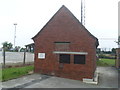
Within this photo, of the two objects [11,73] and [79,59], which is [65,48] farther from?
[11,73]

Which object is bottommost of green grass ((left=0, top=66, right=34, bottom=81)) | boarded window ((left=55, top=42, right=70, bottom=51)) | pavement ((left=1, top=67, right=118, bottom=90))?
pavement ((left=1, top=67, right=118, bottom=90))

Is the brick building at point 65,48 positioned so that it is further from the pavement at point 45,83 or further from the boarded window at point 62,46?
the pavement at point 45,83

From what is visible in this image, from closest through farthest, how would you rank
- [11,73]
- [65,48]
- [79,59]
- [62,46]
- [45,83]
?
[45,83] → [11,73] → [79,59] → [65,48] → [62,46]

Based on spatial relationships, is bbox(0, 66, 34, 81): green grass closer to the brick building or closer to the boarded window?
the brick building

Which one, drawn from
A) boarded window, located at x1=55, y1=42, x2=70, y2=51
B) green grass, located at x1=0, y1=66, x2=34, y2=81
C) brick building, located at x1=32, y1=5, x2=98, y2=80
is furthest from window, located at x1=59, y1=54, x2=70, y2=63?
green grass, located at x1=0, y1=66, x2=34, y2=81

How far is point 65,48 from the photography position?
659 inches

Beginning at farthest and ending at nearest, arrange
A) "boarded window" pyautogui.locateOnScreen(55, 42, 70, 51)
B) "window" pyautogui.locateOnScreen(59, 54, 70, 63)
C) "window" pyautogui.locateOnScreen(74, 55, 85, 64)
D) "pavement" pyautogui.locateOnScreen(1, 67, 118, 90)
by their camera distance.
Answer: "boarded window" pyautogui.locateOnScreen(55, 42, 70, 51)
"window" pyautogui.locateOnScreen(59, 54, 70, 63)
"window" pyautogui.locateOnScreen(74, 55, 85, 64)
"pavement" pyautogui.locateOnScreen(1, 67, 118, 90)

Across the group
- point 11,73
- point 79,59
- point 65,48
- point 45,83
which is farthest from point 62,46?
point 11,73

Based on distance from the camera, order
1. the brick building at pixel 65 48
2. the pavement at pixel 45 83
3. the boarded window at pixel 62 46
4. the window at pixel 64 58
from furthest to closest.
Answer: the boarded window at pixel 62 46 < the window at pixel 64 58 < the brick building at pixel 65 48 < the pavement at pixel 45 83

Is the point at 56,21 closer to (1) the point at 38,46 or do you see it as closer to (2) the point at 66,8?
(2) the point at 66,8

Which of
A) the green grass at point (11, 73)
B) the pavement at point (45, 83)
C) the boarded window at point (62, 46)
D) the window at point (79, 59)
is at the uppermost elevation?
the boarded window at point (62, 46)

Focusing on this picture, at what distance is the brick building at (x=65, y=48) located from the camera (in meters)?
16.0

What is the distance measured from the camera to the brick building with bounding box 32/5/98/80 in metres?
16.0

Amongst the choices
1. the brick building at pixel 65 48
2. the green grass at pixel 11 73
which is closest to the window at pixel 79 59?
the brick building at pixel 65 48
